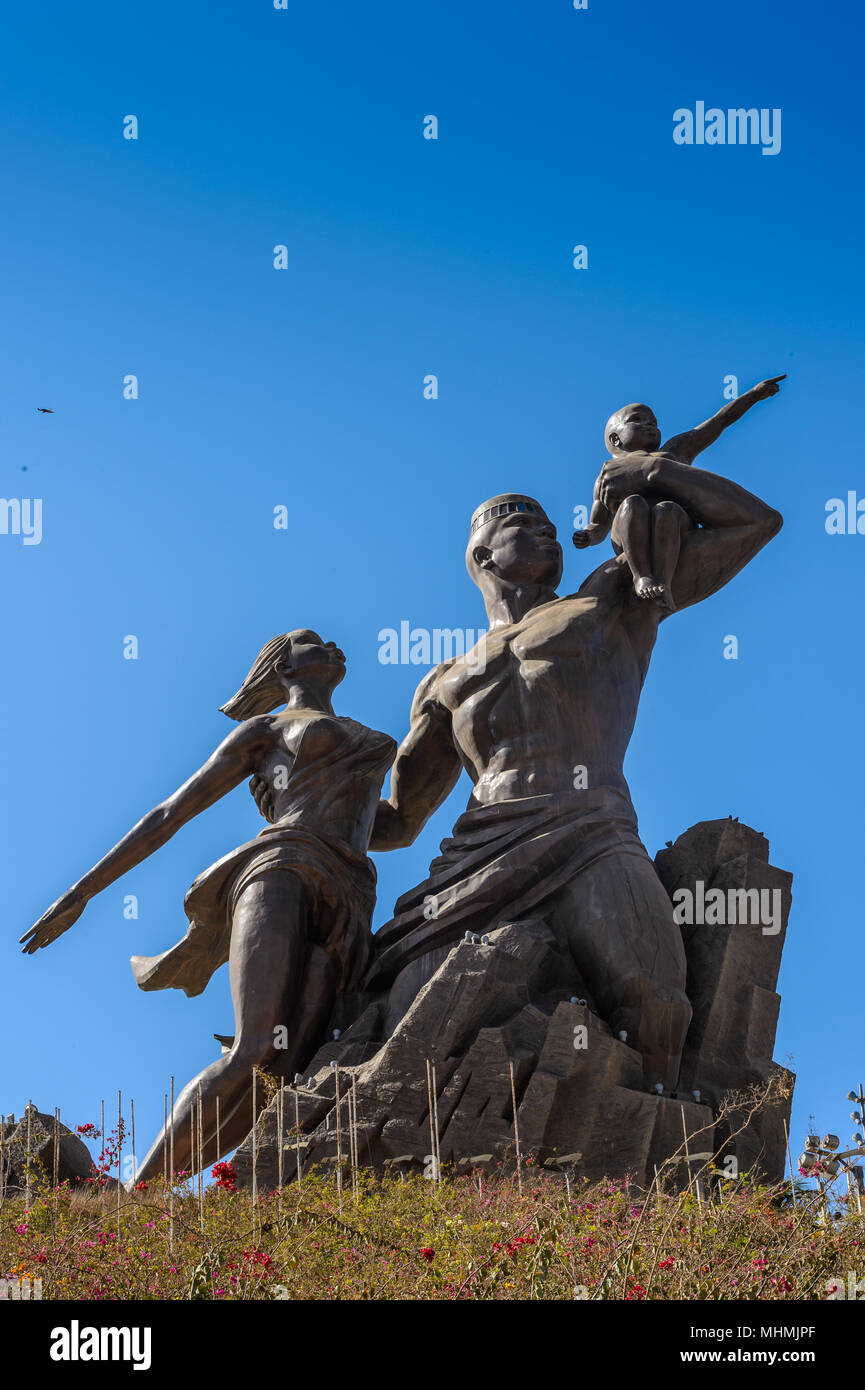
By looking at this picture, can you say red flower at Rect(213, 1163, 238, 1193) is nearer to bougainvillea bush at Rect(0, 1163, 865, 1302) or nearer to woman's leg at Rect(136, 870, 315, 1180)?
bougainvillea bush at Rect(0, 1163, 865, 1302)

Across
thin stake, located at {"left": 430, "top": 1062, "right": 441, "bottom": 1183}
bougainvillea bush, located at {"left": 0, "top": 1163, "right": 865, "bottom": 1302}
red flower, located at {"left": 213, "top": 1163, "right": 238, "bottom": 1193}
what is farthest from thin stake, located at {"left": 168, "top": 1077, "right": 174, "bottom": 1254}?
thin stake, located at {"left": 430, "top": 1062, "right": 441, "bottom": 1183}

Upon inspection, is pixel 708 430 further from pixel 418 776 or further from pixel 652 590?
pixel 418 776

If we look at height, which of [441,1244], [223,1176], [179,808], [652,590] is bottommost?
[441,1244]

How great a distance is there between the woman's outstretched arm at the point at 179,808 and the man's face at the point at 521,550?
1832 mm

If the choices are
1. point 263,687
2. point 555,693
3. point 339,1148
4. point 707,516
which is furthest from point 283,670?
point 339,1148

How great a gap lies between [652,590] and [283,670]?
103 inches

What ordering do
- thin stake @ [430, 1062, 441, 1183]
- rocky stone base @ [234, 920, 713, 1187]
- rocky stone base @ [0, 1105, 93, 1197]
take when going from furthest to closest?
rocky stone base @ [0, 1105, 93, 1197], rocky stone base @ [234, 920, 713, 1187], thin stake @ [430, 1062, 441, 1183]

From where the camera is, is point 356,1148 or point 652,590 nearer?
point 356,1148

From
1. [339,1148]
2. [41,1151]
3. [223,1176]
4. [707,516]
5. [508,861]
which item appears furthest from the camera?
[707,516]

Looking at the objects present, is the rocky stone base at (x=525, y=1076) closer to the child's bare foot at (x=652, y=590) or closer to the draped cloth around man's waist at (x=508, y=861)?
the draped cloth around man's waist at (x=508, y=861)

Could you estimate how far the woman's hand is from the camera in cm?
1078

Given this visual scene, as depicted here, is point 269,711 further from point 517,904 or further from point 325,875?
point 517,904

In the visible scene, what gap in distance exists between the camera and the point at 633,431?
441 inches
